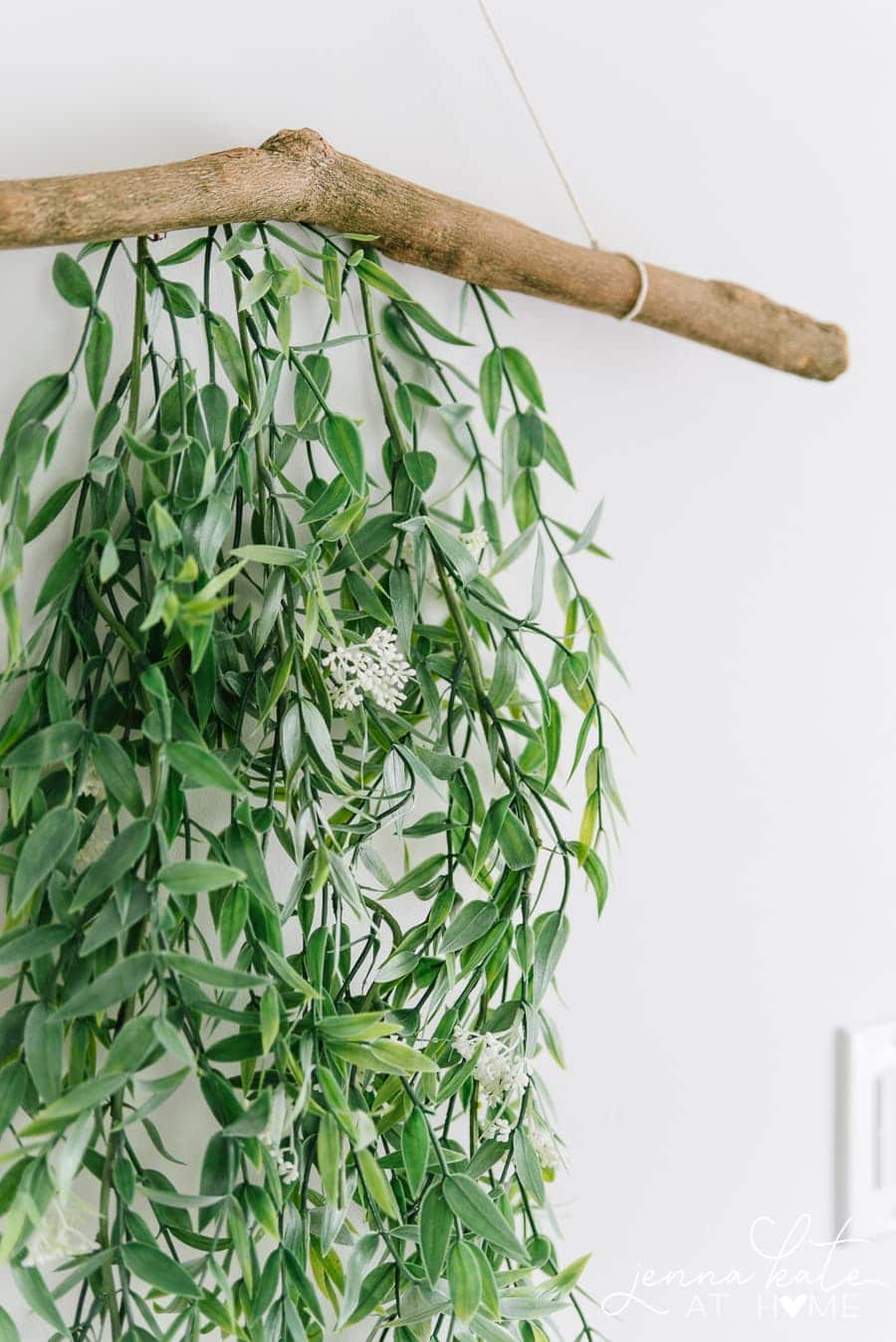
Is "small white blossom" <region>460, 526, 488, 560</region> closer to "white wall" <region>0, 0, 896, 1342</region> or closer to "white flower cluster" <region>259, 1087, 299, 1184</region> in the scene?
"white wall" <region>0, 0, 896, 1342</region>

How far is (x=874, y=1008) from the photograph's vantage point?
116cm

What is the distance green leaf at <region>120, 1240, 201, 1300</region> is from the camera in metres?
0.58

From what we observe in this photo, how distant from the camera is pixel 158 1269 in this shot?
1.93 feet

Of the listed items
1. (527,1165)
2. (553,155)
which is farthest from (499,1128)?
(553,155)

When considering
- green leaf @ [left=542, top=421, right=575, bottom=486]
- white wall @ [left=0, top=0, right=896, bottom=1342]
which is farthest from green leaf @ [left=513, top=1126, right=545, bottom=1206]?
green leaf @ [left=542, top=421, right=575, bottom=486]

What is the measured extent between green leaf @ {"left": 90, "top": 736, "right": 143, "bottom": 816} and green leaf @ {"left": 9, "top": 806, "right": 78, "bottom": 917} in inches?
0.9

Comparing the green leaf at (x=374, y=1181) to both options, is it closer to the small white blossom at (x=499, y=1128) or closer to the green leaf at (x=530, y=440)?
the small white blossom at (x=499, y=1128)

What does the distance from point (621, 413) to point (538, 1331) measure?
26.8 inches

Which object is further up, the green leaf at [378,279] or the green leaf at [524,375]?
the green leaf at [378,279]

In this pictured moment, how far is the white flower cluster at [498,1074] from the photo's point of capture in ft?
2.33

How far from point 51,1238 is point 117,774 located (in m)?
0.23

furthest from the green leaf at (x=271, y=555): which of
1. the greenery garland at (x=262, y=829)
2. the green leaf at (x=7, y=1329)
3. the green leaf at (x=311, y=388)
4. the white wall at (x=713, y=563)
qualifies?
the green leaf at (x=7, y=1329)

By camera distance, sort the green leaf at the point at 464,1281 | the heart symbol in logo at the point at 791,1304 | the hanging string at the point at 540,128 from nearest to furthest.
Result: the green leaf at the point at 464,1281 → the hanging string at the point at 540,128 → the heart symbol in logo at the point at 791,1304

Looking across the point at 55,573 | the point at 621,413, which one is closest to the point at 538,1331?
the point at 55,573
